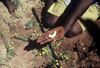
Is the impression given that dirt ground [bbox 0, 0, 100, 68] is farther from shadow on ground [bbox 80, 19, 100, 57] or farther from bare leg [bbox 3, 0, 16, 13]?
bare leg [bbox 3, 0, 16, 13]

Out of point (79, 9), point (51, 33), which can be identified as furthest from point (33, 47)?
point (79, 9)

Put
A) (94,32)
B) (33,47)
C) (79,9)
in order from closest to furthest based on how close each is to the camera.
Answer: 1. (79,9)
2. (33,47)
3. (94,32)

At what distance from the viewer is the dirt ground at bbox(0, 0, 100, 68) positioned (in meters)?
2.25

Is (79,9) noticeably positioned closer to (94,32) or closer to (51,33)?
(51,33)

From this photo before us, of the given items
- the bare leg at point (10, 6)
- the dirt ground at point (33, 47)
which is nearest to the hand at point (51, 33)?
the dirt ground at point (33, 47)

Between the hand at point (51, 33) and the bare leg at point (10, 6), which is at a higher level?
the bare leg at point (10, 6)

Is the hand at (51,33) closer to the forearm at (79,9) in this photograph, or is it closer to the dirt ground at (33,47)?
the forearm at (79,9)

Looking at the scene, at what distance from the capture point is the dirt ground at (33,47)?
2254 mm

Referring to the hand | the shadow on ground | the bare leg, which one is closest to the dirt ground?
the shadow on ground

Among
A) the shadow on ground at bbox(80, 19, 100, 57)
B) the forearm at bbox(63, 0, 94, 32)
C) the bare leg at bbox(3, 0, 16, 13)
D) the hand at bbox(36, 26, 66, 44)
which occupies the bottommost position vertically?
the shadow on ground at bbox(80, 19, 100, 57)

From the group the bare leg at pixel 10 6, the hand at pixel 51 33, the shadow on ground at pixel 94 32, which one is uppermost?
the bare leg at pixel 10 6

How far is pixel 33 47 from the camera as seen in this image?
240cm

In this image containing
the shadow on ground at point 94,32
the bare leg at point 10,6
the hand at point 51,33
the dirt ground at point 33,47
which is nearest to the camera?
the hand at point 51,33

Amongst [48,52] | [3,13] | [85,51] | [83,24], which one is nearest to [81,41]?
[85,51]
